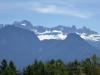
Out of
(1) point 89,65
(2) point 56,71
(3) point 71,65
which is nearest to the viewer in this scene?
(2) point 56,71

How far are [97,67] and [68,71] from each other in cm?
910

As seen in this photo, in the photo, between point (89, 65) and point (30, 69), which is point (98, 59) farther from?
point (30, 69)

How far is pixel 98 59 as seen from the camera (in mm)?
158125

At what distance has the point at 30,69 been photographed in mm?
136875

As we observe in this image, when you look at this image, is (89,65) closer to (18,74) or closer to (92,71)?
(92,71)

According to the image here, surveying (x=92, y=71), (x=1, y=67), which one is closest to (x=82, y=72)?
(x=92, y=71)

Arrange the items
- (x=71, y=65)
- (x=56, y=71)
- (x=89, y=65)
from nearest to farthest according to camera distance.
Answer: (x=56, y=71) < (x=89, y=65) < (x=71, y=65)

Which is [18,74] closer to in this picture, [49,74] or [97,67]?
[49,74]

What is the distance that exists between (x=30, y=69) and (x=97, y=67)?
65.2 feet

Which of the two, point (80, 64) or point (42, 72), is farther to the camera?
point (80, 64)

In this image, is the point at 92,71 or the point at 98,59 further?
the point at 98,59

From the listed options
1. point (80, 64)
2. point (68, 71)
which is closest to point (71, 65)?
point (80, 64)

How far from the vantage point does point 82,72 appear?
140000mm

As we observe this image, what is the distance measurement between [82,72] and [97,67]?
6.02 meters
